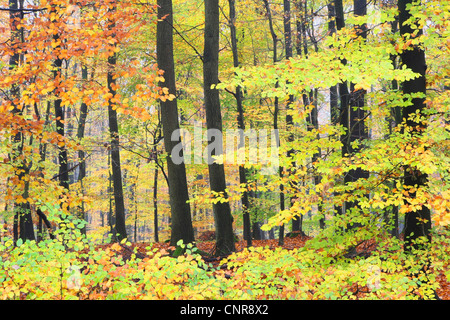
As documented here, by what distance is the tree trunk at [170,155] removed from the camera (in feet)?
32.2

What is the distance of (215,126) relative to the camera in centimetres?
988

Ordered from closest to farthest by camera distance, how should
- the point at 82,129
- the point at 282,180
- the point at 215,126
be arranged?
the point at 282,180 → the point at 215,126 → the point at 82,129

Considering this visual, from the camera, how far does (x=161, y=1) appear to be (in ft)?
33.7

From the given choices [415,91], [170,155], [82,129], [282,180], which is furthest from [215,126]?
[82,129]

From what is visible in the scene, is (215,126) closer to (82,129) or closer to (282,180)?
(282,180)

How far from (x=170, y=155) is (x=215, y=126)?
157 cm

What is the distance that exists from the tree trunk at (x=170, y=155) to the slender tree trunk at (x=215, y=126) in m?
0.87

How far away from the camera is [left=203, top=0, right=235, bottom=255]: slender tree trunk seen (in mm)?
9641

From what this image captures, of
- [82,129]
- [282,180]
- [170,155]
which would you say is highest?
[82,129]

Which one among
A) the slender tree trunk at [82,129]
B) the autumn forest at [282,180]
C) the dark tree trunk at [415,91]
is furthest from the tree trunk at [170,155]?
the slender tree trunk at [82,129]

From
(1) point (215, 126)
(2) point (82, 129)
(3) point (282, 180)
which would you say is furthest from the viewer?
(2) point (82, 129)

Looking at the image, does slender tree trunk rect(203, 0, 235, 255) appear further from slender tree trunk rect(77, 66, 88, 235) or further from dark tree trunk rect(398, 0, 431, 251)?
slender tree trunk rect(77, 66, 88, 235)

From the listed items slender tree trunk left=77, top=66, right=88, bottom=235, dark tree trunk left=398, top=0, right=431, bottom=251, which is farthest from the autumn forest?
slender tree trunk left=77, top=66, right=88, bottom=235
